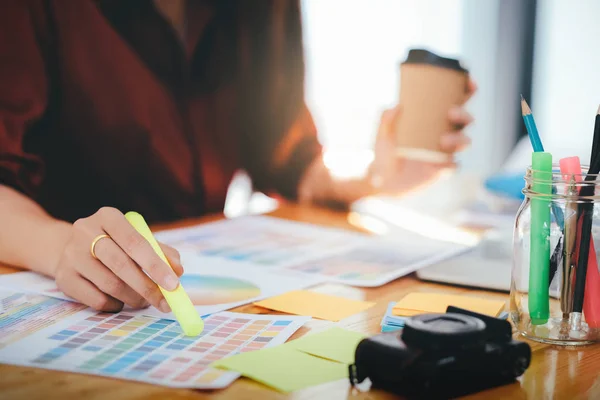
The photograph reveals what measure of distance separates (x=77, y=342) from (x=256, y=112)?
0.93 metres

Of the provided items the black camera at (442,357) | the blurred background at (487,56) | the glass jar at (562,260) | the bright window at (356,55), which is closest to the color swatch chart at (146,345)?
the black camera at (442,357)

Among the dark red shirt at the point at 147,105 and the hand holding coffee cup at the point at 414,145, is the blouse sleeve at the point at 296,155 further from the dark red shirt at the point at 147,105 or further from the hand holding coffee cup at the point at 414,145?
the hand holding coffee cup at the point at 414,145

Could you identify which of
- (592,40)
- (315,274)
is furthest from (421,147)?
(592,40)

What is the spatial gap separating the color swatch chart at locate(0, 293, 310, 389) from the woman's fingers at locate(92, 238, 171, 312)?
2cm

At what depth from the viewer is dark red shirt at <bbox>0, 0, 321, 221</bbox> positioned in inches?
40.8

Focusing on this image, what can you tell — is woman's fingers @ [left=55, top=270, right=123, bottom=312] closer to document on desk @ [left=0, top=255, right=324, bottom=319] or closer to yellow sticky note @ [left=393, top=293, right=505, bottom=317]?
document on desk @ [left=0, top=255, right=324, bottom=319]

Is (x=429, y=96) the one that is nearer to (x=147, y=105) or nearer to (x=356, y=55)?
(x=147, y=105)

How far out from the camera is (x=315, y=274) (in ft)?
2.76

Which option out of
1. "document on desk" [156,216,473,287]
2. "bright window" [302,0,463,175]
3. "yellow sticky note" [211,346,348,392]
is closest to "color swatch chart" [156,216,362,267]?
"document on desk" [156,216,473,287]

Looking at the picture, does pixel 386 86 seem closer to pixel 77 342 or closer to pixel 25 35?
pixel 25 35

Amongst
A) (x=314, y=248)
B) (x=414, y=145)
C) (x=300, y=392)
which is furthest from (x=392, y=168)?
(x=300, y=392)

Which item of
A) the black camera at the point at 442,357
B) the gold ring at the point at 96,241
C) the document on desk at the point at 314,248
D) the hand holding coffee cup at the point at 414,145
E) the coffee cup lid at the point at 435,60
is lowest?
the document on desk at the point at 314,248

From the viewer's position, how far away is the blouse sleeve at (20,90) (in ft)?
3.21

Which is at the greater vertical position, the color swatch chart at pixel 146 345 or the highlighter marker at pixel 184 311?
the highlighter marker at pixel 184 311
